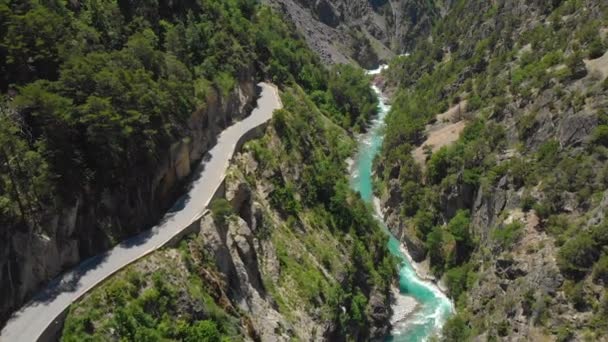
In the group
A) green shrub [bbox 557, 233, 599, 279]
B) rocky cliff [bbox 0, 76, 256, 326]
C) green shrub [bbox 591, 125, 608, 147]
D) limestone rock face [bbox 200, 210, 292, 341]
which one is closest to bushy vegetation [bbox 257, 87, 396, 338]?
limestone rock face [bbox 200, 210, 292, 341]

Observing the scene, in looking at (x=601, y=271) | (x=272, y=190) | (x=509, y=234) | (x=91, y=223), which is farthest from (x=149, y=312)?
(x=509, y=234)

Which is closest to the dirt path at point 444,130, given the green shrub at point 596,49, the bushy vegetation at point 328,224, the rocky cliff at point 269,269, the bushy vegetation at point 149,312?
the bushy vegetation at point 328,224

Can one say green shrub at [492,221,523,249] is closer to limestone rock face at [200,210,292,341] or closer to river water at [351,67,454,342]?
river water at [351,67,454,342]

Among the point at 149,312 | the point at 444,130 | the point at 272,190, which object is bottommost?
the point at 272,190

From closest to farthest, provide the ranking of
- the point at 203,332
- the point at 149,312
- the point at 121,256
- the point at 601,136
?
the point at 149,312 < the point at 203,332 < the point at 121,256 < the point at 601,136

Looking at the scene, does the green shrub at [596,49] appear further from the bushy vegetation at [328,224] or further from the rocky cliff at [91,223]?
the rocky cliff at [91,223]

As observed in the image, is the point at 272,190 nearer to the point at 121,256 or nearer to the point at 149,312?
the point at 121,256
